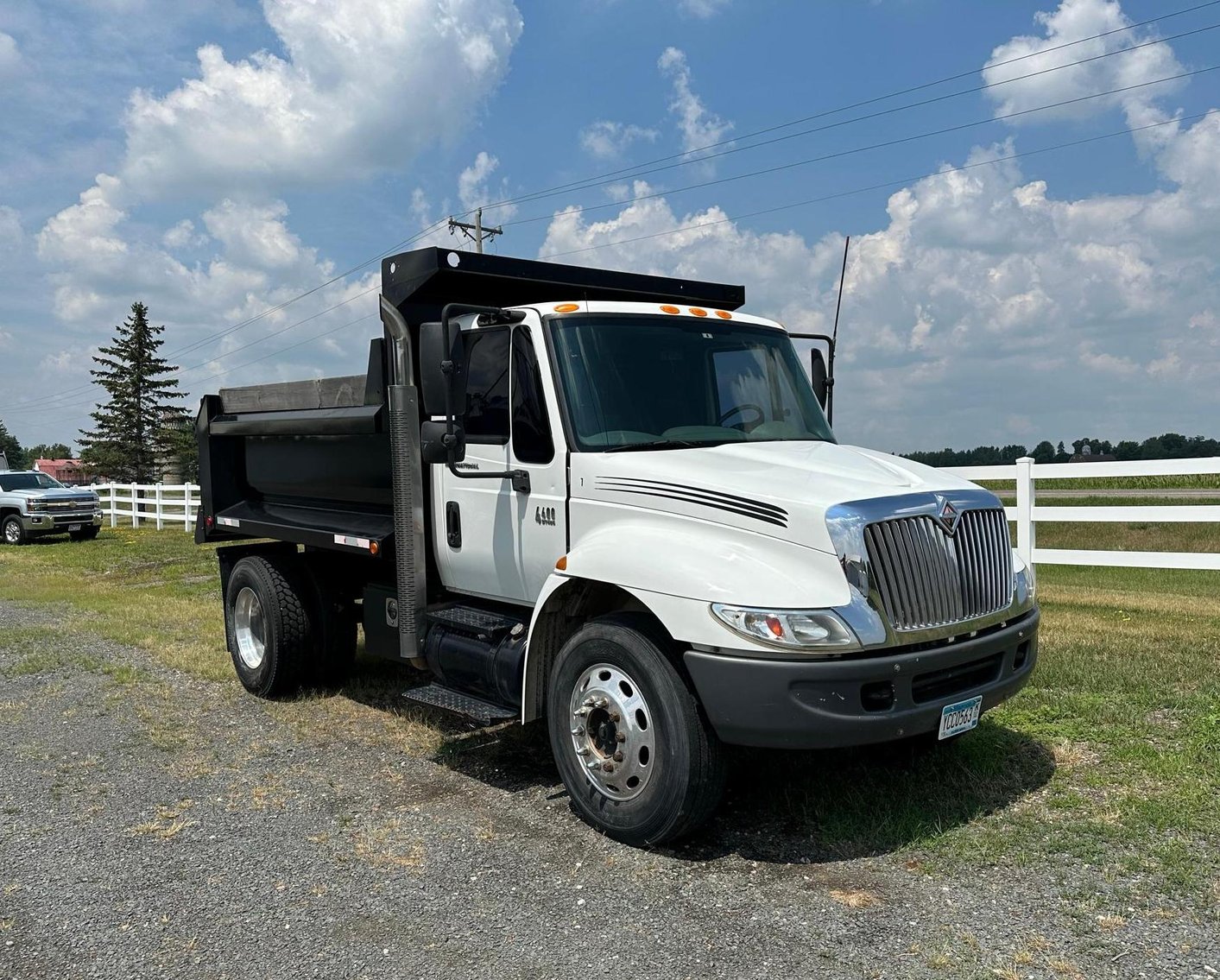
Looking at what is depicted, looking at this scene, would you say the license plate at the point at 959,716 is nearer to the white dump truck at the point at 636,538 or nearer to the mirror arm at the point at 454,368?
the white dump truck at the point at 636,538

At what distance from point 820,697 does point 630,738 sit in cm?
92

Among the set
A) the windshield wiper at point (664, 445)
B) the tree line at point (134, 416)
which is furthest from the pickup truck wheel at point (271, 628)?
the tree line at point (134, 416)

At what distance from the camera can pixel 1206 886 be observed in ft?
13.0

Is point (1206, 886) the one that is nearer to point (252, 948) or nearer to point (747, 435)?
point (747, 435)

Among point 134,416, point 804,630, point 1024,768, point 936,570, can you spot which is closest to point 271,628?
point 804,630

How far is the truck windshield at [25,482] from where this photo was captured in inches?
1003

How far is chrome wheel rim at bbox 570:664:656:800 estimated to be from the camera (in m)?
4.51

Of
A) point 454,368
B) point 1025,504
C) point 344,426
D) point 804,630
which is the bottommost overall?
A: point 804,630

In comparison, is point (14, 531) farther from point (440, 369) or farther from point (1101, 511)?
point (1101, 511)

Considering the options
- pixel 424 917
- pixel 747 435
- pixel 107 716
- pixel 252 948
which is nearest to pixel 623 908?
pixel 424 917

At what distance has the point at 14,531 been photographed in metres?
24.8

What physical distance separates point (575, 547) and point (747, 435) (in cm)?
117

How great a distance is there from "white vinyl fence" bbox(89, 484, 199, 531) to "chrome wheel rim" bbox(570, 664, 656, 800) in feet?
74.8

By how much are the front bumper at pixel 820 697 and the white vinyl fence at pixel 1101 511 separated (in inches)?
221
